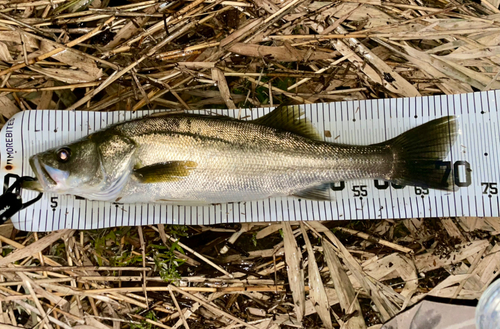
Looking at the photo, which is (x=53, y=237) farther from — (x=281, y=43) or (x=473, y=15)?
(x=473, y=15)

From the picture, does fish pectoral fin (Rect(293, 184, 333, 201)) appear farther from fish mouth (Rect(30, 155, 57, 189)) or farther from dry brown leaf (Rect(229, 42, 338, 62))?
fish mouth (Rect(30, 155, 57, 189))

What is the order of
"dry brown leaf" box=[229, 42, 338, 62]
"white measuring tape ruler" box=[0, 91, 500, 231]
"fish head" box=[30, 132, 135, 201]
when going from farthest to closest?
1. "dry brown leaf" box=[229, 42, 338, 62]
2. "white measuring tape ruler" box=[0, 91, 500, 231]
3. "fish head" box=[30, 132, 135, 201]

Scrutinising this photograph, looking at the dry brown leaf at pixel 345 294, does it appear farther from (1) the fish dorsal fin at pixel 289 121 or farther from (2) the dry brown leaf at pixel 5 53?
(2) the dry brown leaf at pixel 5 53

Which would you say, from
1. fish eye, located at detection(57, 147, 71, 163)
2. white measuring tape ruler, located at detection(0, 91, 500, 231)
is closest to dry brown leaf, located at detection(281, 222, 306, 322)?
white measuring tape ruler, located at detection(0, 91, 500, 231)

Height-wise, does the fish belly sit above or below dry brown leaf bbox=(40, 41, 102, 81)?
below

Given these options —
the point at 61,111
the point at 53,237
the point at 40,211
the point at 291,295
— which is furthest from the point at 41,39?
the point at 291,295

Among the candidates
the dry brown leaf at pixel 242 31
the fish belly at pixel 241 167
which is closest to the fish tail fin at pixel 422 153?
the fish belly at pixel 241 167

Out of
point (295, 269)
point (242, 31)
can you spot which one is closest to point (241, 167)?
point (295, 269)

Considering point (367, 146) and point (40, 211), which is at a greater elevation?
point (367, 146)
